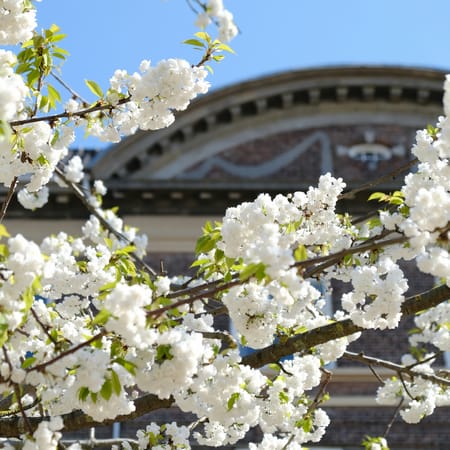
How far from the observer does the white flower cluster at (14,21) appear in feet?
19.5

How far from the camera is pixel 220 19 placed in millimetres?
5344

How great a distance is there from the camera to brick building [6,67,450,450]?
14.4 m

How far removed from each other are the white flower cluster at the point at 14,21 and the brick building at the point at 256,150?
828cm

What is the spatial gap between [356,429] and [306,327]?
5929mm

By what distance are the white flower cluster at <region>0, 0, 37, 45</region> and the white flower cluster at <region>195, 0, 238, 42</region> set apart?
1.27m

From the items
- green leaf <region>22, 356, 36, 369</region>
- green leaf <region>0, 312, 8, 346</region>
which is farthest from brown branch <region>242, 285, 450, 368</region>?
green leaf <region>0, 312, 8, 346</region>

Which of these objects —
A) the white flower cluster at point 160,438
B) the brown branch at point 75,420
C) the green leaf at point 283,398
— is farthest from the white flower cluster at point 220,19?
the white flower cluster at point 160,438

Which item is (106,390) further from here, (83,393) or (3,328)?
(3,328)

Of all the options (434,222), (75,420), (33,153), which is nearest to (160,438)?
(75,420)

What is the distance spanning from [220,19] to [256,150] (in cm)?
1026

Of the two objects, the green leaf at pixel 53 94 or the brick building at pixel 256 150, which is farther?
the brick building at pixel 256 150

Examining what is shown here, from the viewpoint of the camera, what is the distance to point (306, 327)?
7340 millimetres

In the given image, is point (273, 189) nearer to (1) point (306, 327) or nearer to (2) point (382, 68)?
(2) point (382, 68)

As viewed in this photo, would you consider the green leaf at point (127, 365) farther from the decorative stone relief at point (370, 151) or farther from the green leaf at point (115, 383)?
the decorative stone relief at point (370, 151)
